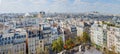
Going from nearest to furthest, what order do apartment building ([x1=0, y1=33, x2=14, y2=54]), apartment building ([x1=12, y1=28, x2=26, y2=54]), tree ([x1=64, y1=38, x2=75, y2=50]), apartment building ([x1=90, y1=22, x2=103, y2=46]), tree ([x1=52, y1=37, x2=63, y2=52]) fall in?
apartment building ([x1=0, y1=33, x2=14, y2=54]), apartment building ([x1=12, y1=28, x2=26, y2=54]), tree ([x1=52, y1=37, x2=63, y2=52]), tree ([x1=64, y1=38, x2=75, y2=50]), apartment building ([x1=90, y1=22, x2=103, y2=46])

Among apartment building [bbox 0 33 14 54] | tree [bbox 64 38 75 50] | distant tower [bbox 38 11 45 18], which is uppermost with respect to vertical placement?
distant tower [bbox 38 11 45 18]

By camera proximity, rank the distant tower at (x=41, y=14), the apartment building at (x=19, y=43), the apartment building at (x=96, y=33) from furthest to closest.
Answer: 1. the distant tower at (x=41, y=14)
2. the apartment building at (x=96, y=33)
3. the apartment building at (x=19, y=43)

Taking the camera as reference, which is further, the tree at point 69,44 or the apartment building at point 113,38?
the tree at point 69,44

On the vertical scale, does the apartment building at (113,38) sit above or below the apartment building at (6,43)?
below

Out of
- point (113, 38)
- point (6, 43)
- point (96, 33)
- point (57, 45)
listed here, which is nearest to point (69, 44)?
point (57, 45)

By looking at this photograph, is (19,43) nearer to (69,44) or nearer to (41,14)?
(69,44)

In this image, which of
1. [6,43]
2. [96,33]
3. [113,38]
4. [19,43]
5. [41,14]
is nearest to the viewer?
[6,43]

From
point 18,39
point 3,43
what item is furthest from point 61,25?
point 3,43

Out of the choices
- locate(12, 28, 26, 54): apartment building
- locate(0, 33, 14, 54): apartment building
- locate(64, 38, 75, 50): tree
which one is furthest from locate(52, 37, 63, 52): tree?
locate(0, 33, 14, 54): apartment building

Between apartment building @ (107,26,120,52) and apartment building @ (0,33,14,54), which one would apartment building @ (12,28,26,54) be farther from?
apartment building @ (107,26,120,52)

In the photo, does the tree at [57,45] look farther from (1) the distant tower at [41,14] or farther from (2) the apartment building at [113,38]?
(2) the apartment building at [113,38]

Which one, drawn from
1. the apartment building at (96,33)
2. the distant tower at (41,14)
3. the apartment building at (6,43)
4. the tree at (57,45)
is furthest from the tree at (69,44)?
the apartment building at (6,43)

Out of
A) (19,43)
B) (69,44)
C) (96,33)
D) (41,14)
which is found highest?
(41,14)
